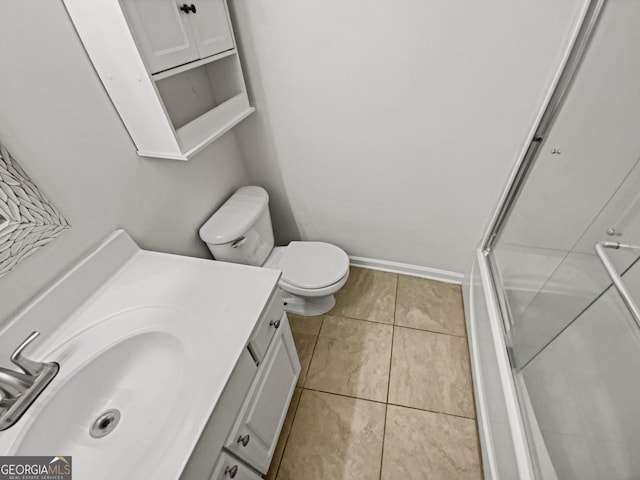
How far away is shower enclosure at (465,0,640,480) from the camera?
831mm

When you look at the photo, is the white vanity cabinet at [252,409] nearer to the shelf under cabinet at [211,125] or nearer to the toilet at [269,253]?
the toilet at [269,253]

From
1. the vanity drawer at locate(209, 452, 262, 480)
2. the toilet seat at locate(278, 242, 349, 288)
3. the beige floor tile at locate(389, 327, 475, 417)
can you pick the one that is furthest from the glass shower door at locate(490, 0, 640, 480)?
the vanity drawer at locate(209, 452, 262, 480)

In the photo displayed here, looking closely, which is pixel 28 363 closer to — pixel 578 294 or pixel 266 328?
pixel 266 328

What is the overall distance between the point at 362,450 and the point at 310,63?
5.62ft

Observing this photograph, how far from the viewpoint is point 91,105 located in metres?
0.86

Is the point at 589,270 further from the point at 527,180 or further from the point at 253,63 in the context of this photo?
the point at 253,63

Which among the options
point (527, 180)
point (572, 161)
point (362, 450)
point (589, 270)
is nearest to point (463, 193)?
point (527, 180)

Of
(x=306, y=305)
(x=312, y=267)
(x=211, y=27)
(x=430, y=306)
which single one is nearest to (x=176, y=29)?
(x=211, y=27)

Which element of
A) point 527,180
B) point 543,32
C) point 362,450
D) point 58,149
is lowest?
point 362,450

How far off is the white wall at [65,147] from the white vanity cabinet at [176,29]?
0.19 m

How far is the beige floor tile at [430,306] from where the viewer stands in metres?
1.67

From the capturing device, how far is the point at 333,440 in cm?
127

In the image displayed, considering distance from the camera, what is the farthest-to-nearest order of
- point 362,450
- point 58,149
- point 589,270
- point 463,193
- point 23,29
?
point 463,193, point 362,450, point 589,270, point 58,149, point 23,29

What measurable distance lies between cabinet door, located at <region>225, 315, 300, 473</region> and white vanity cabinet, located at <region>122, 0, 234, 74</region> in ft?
3.09
